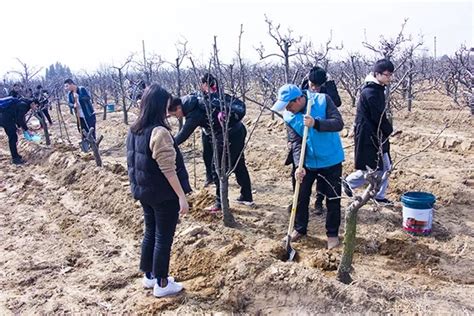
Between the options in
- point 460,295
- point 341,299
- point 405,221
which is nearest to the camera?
point 341,299

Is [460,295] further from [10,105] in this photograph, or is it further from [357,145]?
[10,105]

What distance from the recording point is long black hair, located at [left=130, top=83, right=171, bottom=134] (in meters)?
2.57

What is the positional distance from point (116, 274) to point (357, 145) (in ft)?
8.18

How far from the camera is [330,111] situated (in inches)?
136

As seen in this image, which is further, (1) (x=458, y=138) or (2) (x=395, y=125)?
(2) (x=395, y=125)

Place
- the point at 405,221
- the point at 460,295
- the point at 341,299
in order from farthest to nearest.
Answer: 1. the point at 405,221
2. the point at 460,295
3. the point at 341,299

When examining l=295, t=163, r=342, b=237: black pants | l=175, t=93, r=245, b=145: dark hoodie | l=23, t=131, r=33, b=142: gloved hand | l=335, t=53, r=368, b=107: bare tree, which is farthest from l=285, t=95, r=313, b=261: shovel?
l=23, t=131, r=33, b=142: gloved hand

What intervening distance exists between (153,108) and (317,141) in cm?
149

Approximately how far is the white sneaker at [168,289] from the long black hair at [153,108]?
43.7 inches

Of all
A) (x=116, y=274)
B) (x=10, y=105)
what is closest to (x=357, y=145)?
(x=116, y=274)

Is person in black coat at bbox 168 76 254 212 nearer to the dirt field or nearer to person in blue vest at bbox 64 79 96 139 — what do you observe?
the dirt field

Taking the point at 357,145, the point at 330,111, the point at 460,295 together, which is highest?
the point at 330,111

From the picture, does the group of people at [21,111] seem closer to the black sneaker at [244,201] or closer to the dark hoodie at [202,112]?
the black sneaker at [244,201]

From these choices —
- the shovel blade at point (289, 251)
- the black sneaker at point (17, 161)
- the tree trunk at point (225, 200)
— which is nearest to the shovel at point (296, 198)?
the shovel blade at point (289, 251)
